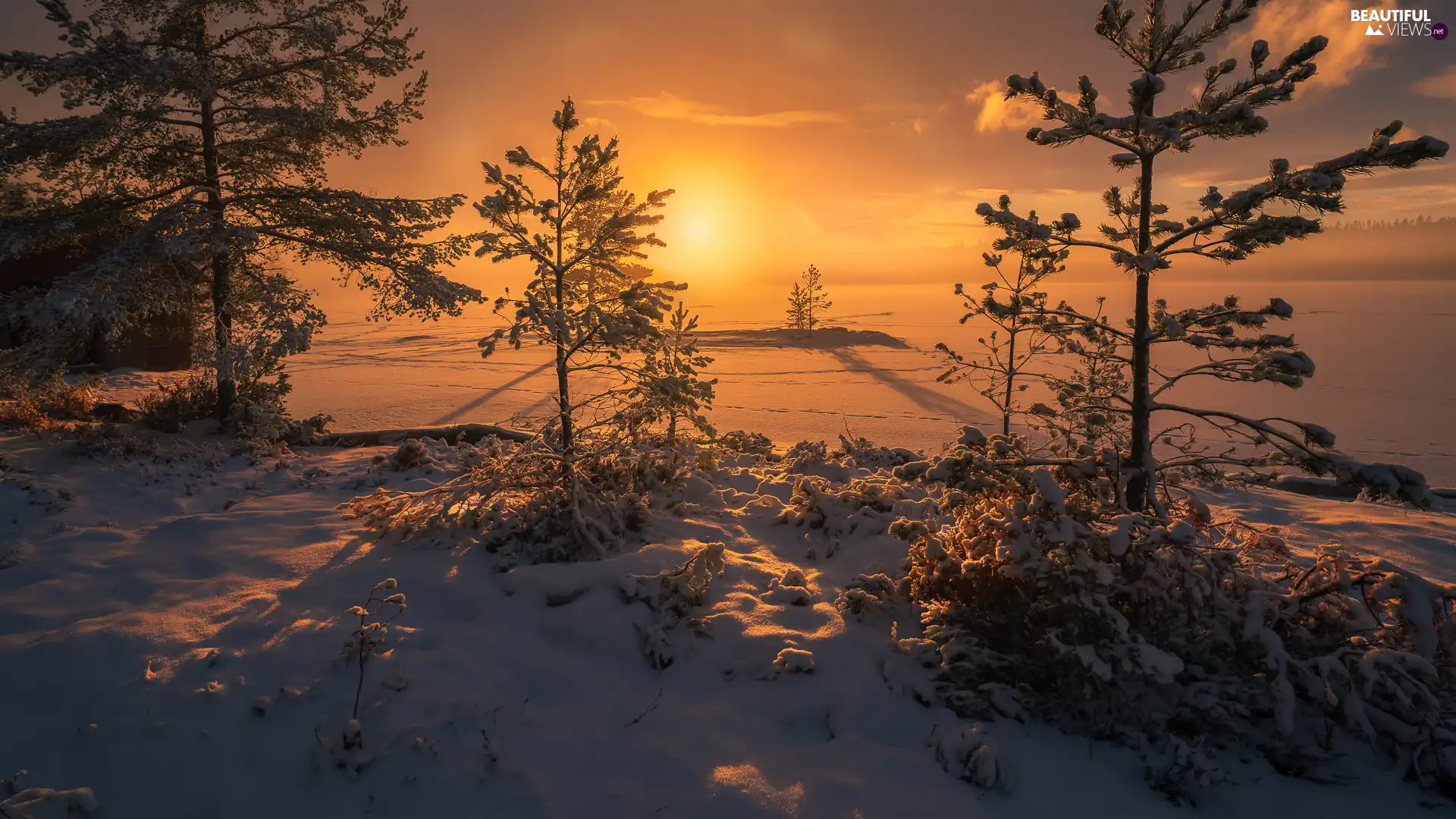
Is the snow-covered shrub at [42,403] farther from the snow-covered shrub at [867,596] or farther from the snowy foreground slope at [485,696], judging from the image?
the snow-covered shrub at [867,596]

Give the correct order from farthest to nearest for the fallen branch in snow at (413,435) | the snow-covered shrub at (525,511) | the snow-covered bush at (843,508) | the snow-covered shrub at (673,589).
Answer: the fallen branch in snow at (413,435) < the snow-covered bush at (843,508) < the snow-covered shrub at (525,511) < the snow-covered shrub at (673,589)

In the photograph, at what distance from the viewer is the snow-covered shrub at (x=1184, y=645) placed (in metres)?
3.25

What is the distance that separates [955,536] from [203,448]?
10.2 m

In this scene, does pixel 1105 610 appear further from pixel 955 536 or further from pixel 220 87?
pixel 220 87

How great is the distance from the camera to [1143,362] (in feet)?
14.0

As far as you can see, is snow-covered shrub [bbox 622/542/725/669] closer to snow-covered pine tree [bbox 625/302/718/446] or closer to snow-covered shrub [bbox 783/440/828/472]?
snow-covered pine tree [bbox 625/302/718/446]

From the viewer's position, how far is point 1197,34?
12.8ft

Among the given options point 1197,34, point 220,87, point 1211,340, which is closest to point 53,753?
point 1211,340

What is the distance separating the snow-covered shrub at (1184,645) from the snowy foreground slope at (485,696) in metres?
0.20

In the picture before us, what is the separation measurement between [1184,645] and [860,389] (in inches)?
830

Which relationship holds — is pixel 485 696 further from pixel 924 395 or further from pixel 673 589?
pixel 924 395

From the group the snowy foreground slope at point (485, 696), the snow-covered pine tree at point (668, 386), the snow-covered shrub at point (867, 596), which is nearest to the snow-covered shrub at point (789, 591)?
the snowy foreground slope at point (485, 696)

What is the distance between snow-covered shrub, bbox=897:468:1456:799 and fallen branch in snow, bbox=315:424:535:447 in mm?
8762

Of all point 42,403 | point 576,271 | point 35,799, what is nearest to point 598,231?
point 576,271
